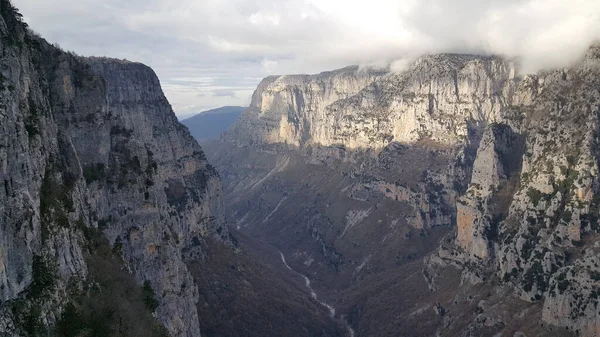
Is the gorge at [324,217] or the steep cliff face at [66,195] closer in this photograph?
the steep cliff face at [66,195]

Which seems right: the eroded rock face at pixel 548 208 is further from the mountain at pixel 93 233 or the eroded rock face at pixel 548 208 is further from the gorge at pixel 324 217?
the mountain at pixel 93 233

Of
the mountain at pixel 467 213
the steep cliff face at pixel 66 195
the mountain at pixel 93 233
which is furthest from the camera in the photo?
the mountain at pixel 467 213

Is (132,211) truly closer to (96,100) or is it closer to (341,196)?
(96,100)

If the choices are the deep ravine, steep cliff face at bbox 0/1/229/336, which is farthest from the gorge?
the deep ravine

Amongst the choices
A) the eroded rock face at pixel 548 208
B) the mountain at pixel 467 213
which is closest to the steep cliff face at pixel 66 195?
the mountain at pixel 467 213

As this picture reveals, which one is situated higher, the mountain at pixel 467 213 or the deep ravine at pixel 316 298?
the mountain at pixel 467 213

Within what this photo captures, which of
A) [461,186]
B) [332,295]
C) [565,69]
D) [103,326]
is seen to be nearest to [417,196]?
[461,186]
